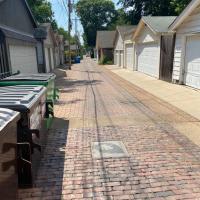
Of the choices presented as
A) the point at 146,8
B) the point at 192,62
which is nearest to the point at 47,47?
the point at 192,62

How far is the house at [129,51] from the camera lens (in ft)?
A: 76.2

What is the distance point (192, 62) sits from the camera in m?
11.9

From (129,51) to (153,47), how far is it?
8.16m

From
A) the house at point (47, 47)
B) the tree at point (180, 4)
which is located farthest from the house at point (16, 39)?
the tree at point (180, 4)

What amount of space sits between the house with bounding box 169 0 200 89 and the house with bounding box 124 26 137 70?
31.7 ft

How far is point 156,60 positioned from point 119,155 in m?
12.6

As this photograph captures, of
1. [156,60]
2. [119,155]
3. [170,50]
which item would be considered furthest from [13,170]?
[156,60]

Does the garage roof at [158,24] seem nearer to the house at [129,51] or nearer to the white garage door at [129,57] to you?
the house at [129,51]

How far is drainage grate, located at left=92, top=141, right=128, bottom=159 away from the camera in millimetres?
5066

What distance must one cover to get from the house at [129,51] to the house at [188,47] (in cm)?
965

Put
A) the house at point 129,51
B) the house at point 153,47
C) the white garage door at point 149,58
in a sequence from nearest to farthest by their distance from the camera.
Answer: the house at point 153,47, the white garage door at point 149,58, the house at point 129,51

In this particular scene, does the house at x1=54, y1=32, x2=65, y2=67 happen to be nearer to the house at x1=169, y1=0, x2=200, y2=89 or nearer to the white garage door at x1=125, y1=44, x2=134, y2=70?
the white garage door at x1=125, y1=44, x2=134, y2=70

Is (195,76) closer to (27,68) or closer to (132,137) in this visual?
(132,137)

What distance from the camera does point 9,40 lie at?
1137cm
